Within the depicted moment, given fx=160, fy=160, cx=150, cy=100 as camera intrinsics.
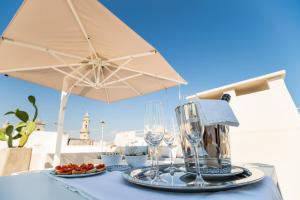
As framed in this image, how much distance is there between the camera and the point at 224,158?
26.7 inches

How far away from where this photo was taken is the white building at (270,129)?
2648mm

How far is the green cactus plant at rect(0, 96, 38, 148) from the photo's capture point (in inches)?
93.8

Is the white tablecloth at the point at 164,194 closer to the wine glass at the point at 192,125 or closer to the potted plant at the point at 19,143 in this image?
the wine glass at the point at 192,125

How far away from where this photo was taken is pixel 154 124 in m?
0.71

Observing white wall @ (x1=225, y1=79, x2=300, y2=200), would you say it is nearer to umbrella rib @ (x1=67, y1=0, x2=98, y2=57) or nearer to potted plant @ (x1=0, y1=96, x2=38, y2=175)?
umbrella rib @ (x1=67, y1=0, x2=98, y2=57)

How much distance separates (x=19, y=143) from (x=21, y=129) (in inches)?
8.5

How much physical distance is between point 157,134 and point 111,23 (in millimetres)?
1551

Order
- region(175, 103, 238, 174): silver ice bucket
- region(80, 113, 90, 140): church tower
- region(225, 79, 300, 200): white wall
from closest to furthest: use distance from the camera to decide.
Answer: region(175, 103, 238, 174): silver ice bucket → region(225, 79, 300, 200): white wall → region(80, 113, 90, 140): church tower

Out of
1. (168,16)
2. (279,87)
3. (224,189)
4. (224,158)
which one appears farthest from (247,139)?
(168,16)

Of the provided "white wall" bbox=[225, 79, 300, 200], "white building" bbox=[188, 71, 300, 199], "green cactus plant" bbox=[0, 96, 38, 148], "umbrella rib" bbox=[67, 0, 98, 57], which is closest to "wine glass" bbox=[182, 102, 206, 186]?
"umbrella rib" bbox=[67, 0, 98, 57]

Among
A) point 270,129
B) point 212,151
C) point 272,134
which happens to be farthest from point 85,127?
point 212,151

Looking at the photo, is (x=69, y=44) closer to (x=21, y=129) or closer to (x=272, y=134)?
(x=21, y=129)

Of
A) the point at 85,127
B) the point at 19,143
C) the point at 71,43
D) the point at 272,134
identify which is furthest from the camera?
the point at 85,127

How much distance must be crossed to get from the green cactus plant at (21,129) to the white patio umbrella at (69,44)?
0.41 metres
